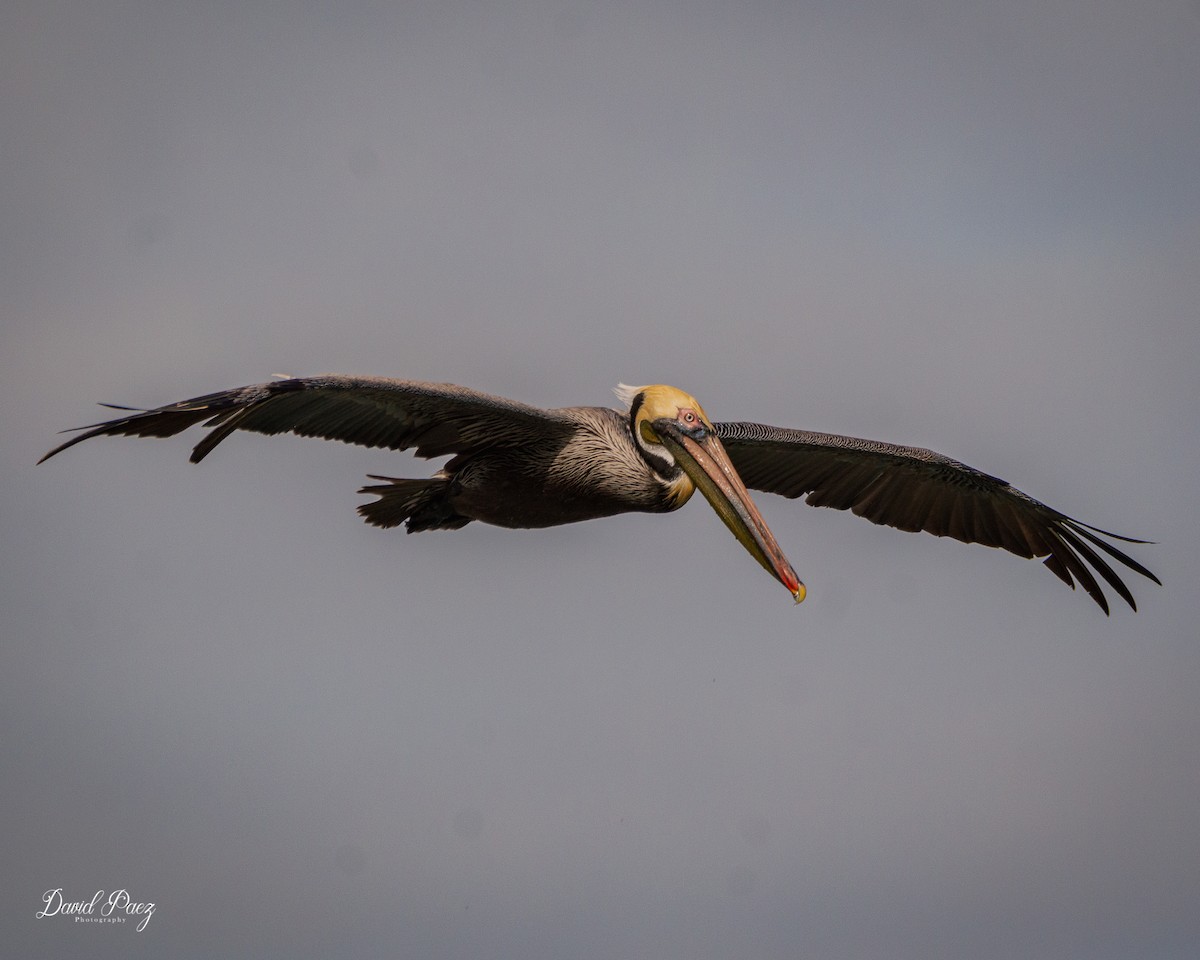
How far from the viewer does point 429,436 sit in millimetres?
10164

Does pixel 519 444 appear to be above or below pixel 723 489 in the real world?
above

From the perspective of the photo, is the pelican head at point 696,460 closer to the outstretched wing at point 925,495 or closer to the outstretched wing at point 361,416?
the outstretched wing at point 361,416

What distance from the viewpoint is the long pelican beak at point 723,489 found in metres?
9.28

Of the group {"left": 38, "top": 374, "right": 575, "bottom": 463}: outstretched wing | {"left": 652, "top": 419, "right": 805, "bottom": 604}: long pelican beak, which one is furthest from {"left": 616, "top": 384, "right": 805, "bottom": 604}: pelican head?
{"left": 38, "top": 374, "right": 575, "bottom": 463}: outstretched wing

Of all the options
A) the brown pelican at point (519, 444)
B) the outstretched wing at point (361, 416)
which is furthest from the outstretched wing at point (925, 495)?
the outstretched wing at point (361, 416)

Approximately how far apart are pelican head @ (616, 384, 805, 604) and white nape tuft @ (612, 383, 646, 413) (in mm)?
41

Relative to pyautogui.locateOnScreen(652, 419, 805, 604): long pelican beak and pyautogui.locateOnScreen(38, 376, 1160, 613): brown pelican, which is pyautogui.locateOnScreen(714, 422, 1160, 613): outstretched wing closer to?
pyautogui.locateOnScreen(38, 376, 1160, 613): brown pelican

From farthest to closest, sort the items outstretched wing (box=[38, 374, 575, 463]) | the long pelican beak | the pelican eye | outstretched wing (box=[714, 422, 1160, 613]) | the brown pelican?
1. outstretched wing (box=[714, 422, 1160, 613])
2. the pelican eye
3. the long pelican beak
4. the brown pelican
5. outstretched wing (box=[38, 374, 575, 463])

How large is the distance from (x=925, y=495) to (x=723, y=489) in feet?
11.3

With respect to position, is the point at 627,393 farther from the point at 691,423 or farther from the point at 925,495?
the point at 925,495

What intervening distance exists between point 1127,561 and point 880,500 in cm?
209

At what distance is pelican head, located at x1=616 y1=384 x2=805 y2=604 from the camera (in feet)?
30.8

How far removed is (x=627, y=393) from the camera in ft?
34.1

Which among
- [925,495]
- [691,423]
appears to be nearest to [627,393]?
[691,423]
